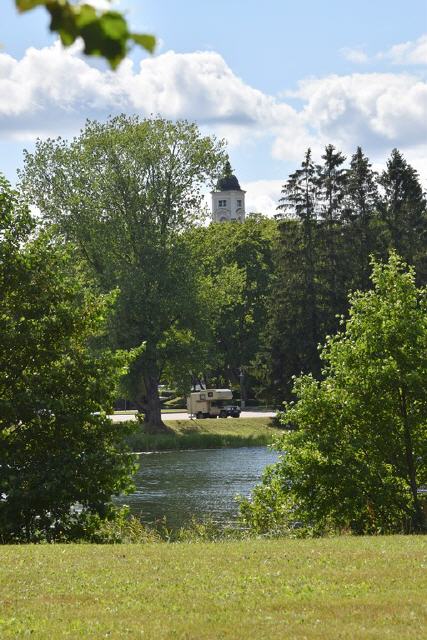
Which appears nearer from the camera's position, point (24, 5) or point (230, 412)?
point (24, 5)

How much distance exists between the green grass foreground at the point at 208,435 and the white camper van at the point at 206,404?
692cm

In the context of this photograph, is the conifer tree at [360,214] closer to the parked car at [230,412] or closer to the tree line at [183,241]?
the tree line at [183,241]

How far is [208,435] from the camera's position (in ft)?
207

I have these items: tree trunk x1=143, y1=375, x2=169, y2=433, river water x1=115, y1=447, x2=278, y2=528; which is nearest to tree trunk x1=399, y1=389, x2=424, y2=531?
river water x1=115, y1=447, x2=278, y2=528

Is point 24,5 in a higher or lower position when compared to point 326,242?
lower

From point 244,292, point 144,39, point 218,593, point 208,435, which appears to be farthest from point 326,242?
point 144,39

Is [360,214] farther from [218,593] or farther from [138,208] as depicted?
[218,593]

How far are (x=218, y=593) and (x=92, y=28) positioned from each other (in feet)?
30.0

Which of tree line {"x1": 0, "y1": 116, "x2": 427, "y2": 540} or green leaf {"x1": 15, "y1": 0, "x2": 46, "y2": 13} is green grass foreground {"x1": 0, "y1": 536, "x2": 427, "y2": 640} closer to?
green leaf {"x1": 15, "y1": 0, "x2": 46, "y2": 13}

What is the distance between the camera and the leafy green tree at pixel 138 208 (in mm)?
61719

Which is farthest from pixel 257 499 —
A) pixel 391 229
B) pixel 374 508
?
pixel 391 229

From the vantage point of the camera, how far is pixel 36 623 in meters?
9.97

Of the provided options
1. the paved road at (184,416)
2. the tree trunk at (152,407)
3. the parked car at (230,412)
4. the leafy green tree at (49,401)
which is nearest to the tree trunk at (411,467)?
the leafy green tree at (49,401)

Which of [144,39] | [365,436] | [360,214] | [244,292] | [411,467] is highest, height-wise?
A: [360,214]
